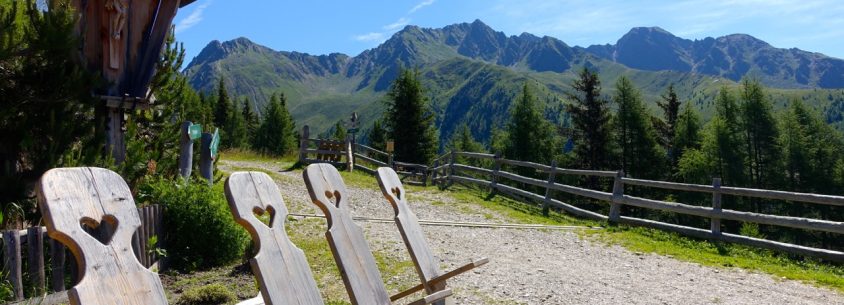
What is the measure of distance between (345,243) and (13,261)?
10.7 feet

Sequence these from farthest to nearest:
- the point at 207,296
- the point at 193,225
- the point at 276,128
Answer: the point at 276,128 < the point at 193,225 < the point at 207,296

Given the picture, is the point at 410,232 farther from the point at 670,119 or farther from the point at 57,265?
the point at 670,119

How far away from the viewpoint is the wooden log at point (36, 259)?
512 cm

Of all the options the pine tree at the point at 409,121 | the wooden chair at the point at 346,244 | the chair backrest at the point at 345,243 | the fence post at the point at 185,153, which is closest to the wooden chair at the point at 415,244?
the wooden chair at the point at 346,244

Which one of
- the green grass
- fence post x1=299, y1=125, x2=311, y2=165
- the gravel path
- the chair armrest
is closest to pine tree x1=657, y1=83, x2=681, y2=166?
fence post x1=299, y1=125, x2=311, y2=165

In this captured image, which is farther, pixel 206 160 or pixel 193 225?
pixel 206 160

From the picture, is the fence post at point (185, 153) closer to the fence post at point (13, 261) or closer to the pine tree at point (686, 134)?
the fence post at point (13, 261)

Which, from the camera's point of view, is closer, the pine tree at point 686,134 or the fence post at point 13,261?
the fence post at point 13,261

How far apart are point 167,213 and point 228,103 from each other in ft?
193

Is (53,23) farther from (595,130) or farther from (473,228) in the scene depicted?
(595,130)

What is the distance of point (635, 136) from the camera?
42.8 m

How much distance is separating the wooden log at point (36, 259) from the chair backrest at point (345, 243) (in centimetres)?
313

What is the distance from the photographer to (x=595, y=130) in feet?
135

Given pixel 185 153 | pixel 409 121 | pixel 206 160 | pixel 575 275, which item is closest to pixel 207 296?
pixel 185 153
